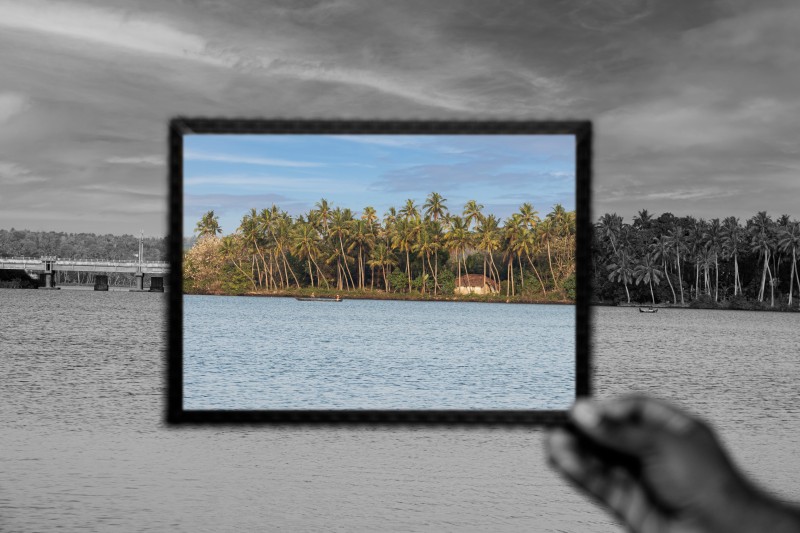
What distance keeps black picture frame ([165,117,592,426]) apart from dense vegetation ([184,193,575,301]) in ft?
0.44

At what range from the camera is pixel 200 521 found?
665 cm

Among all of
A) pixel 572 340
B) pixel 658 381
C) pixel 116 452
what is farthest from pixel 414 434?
pixel 658 381

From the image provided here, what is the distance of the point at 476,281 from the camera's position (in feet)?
12.1

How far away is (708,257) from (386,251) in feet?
244

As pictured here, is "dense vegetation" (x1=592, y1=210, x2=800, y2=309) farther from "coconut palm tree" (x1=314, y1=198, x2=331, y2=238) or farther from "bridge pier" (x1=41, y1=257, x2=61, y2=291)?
"coconut palm tree" (x1=314, y1=198, x2=331, y2=238)

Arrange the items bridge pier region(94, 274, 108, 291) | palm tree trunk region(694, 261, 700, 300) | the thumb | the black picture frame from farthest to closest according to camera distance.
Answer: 1. bridge pier region(94, 274, 108, 291)
2. palm tree trunk region(694, 261, 700, 300)
3. the black picture frame
4. the thumb

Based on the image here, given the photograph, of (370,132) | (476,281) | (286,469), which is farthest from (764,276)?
(370,132)

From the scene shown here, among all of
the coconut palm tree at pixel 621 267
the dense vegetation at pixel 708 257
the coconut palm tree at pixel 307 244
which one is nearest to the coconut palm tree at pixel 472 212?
the coconut palm tree at pixel 307 244

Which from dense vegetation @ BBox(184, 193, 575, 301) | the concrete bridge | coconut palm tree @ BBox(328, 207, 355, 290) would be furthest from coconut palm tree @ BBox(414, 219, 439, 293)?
the concrete bridge

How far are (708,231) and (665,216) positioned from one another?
15.3 ft

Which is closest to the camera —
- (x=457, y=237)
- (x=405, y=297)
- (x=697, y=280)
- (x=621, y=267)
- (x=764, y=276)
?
(x=457, y=237)

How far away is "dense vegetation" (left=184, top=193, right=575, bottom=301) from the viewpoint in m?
2.90

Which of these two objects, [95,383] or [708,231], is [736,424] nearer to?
[95,383]

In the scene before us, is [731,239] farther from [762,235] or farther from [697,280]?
[697,280]
